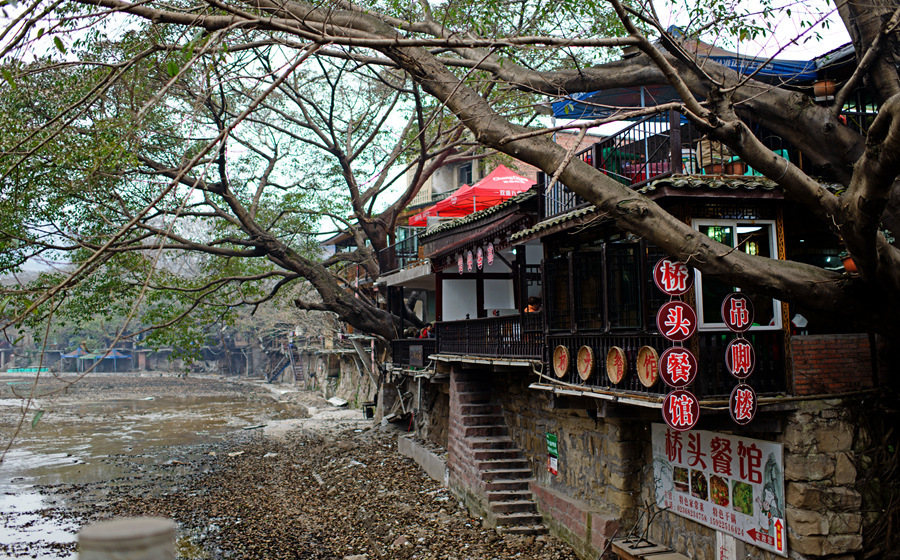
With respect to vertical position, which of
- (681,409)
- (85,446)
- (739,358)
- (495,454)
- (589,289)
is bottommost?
(85,446)

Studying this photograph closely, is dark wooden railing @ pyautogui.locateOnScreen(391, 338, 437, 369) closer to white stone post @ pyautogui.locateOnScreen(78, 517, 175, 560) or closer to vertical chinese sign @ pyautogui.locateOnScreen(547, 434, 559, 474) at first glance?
vertical chinese sign @ pyautogui.locateOnScreen(547, 434, 559, 474)

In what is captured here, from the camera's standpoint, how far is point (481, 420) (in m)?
15.6

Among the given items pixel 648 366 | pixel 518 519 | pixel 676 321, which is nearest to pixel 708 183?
pixel 676 321

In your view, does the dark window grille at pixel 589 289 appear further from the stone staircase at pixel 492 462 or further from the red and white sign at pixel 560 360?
the stone staircase at pixel 492 462

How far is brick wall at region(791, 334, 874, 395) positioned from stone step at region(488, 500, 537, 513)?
680 cm

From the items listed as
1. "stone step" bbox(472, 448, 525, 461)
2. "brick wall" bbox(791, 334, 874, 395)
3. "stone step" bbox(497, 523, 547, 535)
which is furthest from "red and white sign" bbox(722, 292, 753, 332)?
"stone step" bbox(472, 448, 525, 461)

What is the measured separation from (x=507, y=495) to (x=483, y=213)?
6.37 meters

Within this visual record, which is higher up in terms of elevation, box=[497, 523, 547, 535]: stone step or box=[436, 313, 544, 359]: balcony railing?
box=[436, 313, 544, 359]: balcony railing

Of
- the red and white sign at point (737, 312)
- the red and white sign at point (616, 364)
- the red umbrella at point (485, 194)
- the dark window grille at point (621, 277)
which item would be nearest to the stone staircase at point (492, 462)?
the red and white sign at point (616, 364)

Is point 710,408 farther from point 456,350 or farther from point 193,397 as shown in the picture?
point 193,397

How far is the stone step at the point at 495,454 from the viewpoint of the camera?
579 inches

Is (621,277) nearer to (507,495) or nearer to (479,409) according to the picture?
(507,495)

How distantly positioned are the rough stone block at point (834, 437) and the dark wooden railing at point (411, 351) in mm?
11400

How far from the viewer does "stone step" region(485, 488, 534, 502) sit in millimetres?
13648
